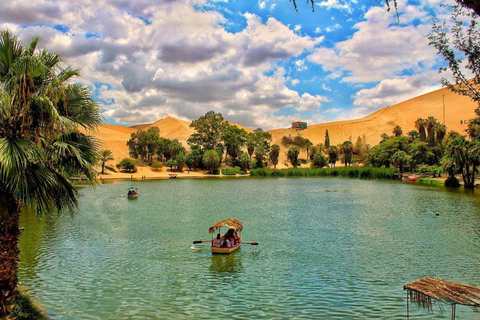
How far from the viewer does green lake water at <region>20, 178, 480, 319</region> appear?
1201cm

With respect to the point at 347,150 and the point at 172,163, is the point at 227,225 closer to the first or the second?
the point at 172,163

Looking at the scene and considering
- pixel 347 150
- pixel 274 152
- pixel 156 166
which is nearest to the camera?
pixel 156 166

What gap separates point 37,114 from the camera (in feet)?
28.9

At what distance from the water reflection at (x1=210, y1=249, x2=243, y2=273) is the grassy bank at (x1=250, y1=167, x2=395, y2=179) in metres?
75.7

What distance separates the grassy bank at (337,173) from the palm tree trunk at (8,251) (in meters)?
86.8

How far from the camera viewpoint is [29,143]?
833cm

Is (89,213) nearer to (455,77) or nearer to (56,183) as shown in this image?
(56,183)

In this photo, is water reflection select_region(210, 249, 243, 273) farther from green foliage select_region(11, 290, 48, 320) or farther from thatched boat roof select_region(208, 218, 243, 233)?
green foliage select_region(11, 290, 48, 320)

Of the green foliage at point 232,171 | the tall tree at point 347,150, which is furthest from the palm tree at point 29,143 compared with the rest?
the tall tree at point 347,150

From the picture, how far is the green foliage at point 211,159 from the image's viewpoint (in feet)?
344

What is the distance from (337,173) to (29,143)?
313 feet

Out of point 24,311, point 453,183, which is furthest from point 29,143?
point 453,183

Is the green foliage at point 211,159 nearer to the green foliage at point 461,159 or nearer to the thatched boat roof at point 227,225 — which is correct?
the green foliage at point 461,159

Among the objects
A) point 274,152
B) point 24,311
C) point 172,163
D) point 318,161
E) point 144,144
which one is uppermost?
point 144,144
